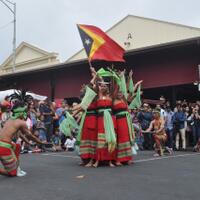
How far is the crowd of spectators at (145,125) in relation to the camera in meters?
14.3

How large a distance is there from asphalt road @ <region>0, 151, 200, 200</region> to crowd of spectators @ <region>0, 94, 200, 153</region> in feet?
17.6

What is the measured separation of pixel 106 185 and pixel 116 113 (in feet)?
9.86

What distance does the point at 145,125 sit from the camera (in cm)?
1501

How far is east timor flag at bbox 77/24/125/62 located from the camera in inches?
385

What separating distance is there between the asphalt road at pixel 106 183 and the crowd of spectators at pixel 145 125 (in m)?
5.38

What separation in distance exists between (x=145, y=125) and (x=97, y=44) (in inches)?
233

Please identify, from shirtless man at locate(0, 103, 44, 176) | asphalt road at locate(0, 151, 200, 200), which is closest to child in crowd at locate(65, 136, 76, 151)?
asphalt road at locate(0, 151, 200, 200)

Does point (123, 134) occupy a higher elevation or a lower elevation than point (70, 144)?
higher

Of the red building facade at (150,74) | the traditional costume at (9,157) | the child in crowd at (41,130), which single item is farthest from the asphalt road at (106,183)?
the red building facade at (150,74)

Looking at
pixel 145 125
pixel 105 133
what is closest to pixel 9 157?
pixel 105 133

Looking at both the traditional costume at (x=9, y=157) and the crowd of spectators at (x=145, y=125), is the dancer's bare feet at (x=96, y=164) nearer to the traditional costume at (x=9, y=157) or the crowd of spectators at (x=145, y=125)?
the traditional costume at (x=9, y=157)

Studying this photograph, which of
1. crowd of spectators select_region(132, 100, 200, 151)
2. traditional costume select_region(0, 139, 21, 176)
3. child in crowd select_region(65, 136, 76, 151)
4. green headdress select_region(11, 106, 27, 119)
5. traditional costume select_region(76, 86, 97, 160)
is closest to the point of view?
traditional costume select_region(0, 139, 21, 176)

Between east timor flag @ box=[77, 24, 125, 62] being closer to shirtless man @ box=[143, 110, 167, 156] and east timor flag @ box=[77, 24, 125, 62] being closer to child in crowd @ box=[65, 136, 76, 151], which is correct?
shirtless man @ box=[143, 110, 167, 156]

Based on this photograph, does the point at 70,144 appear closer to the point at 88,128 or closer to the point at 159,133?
the point at 159,133
